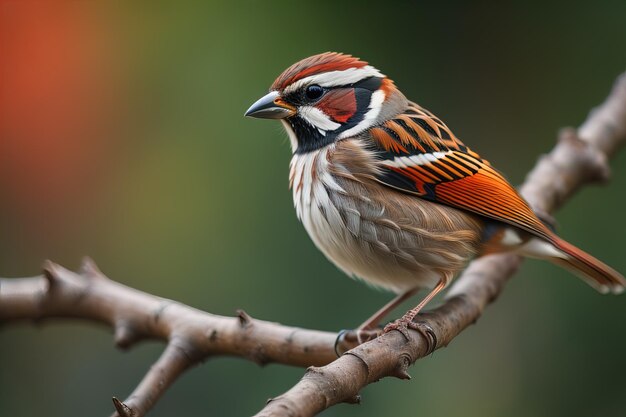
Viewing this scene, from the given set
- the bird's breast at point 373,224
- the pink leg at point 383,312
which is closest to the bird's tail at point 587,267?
the bird's breast at point 373,224

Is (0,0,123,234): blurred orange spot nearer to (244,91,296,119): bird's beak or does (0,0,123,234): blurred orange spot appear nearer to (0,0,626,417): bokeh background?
(0,0,626,417): bokeh background

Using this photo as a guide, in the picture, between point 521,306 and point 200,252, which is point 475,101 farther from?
A: point 200,252

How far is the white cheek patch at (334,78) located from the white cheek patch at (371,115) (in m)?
0.12

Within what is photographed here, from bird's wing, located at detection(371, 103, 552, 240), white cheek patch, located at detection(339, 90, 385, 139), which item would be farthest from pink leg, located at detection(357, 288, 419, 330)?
white cheek patch, located at detection(339, 90, 385, 139)

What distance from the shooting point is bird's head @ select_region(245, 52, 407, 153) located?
4.38 m

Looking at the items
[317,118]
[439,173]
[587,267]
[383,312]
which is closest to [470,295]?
[383,312]

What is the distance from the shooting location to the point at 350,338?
426cm

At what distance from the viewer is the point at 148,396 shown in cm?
376

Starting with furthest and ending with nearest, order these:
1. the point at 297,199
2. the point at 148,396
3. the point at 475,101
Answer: the point at 475,101 → the point at 297,199 → the point at 148,396

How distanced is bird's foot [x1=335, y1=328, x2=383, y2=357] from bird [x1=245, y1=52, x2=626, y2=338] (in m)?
0.26

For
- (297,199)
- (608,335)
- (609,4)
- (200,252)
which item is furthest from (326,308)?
(609,4)

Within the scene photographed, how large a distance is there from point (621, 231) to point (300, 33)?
259 centimetres

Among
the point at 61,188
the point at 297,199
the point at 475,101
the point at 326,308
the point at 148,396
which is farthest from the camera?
the point at 475,101

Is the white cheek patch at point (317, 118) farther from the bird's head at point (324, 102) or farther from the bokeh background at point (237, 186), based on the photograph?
the bokeh background at point (237, 186)
